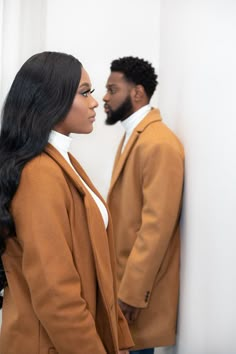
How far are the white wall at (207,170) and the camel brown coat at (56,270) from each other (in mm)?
343

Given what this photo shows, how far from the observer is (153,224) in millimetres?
1729

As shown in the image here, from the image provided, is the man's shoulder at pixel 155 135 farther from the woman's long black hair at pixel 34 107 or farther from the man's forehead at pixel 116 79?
the woman's long black hair at pixel 34 107

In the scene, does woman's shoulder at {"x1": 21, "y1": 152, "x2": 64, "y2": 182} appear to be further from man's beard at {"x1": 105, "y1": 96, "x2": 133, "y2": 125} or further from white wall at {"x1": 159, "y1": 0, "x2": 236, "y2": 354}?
man's beard at {"x1": 105, "y1": 96, "x2": 133, "y2": 125}

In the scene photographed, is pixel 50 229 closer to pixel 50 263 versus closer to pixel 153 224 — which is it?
pixel 50 263

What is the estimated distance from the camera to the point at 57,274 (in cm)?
106

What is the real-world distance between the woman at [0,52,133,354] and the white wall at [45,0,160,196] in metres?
1.26

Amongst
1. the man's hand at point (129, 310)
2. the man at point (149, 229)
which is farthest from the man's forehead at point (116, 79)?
the man's hand at point (129, 310)

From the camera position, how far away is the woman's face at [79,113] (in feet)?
4.06

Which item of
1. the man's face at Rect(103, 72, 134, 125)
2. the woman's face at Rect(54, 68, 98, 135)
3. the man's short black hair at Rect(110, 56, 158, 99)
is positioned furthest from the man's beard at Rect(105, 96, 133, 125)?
the woman's face at Rect(54, 68, 98, 135)

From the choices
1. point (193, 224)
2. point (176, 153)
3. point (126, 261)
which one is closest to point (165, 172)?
point (176, 153)

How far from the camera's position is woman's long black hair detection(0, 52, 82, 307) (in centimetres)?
A: 113

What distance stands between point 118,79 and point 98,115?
0.40 m

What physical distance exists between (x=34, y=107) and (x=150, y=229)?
759mm

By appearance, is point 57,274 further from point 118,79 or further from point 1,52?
point 1,52
